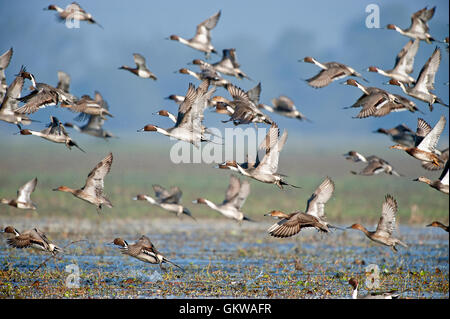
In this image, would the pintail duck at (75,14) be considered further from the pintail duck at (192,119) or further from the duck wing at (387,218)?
the duck wing at (387,218)

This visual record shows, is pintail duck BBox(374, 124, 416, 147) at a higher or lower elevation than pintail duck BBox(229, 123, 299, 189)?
higher

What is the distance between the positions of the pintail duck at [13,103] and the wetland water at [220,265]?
9.85 ft

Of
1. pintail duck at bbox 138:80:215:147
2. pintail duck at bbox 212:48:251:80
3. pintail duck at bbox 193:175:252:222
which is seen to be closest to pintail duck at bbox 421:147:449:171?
pintail duck at bbox 193:175:252:222

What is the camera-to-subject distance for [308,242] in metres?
21.3

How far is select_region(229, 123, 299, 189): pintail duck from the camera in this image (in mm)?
15109

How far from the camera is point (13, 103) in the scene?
15.8 metres

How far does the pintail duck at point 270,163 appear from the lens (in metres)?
15.1

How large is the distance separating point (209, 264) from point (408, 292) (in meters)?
4.38

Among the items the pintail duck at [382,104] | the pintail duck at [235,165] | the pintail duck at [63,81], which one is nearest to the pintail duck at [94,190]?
the pintail duck at [235,165]

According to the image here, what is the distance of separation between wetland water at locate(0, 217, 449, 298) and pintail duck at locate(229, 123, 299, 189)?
6.63ft

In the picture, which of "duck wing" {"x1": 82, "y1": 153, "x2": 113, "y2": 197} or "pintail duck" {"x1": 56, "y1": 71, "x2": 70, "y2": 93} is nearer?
"duck wing" {"x1": 82, "y1": 153, "x2": 113, "y2": 197}

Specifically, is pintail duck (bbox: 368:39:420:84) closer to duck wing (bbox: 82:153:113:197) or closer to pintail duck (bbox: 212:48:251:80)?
pintail duck (bbox: 212:48:251:80)

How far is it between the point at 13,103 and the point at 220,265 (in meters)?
5.57
